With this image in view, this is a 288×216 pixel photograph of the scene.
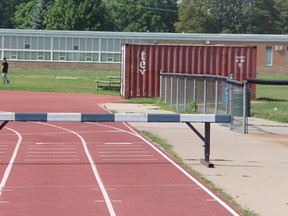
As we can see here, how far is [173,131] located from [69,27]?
7796 cm

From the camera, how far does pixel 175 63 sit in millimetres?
35344

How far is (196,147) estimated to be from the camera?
53.3ft

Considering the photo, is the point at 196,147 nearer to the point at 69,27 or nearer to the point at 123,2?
the point at 69,27

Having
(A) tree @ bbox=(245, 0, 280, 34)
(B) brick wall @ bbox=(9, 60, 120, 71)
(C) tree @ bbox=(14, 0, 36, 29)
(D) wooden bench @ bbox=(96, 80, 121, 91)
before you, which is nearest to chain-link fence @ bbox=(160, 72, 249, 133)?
(D) wooden bench @ bbox=(96, 80, 121, 91)

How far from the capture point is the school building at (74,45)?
73.4m

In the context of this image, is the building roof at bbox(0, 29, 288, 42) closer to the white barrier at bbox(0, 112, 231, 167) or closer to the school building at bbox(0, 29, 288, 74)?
the school building at bbox(0, 29, 288, 74)

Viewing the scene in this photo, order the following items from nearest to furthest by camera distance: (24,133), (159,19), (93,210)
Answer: (93,210), (24,133), (159,19)

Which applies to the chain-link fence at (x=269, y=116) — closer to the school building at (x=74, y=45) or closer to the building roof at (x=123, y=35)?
the building roof at (x=123, y=35)

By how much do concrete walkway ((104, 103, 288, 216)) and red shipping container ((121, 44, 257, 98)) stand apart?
13356mm

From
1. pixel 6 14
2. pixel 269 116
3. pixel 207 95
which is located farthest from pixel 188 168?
pixel 6 14

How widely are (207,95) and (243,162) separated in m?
11.5

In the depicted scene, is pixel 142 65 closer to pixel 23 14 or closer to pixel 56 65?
pixel 56 65

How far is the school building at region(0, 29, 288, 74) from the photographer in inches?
2891

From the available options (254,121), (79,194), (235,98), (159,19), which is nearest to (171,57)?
(254,121)
